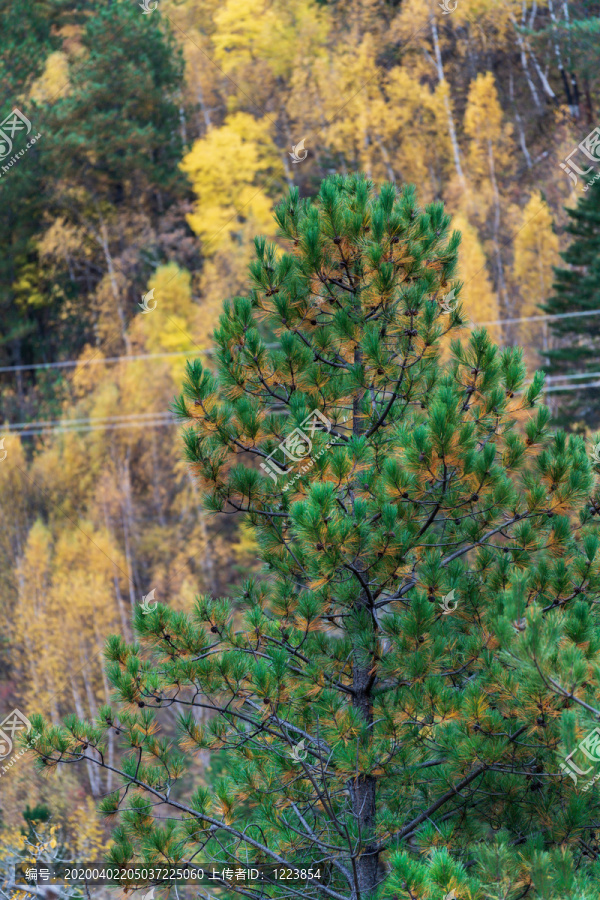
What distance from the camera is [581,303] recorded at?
345 inches

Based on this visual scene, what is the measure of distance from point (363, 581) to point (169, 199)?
10365mm

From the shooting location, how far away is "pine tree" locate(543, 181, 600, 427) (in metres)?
8.54

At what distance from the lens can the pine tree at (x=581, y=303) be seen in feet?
28.0

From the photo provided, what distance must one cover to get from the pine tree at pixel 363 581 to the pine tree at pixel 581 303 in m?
6.15

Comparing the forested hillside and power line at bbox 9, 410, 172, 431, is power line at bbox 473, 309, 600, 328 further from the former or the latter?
power line at bbox 9, 410, 172, 431

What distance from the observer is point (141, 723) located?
9.18 feet

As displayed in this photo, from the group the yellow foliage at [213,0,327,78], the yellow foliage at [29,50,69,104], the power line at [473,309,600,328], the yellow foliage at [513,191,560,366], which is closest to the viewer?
the power line at [473,309,600,328]

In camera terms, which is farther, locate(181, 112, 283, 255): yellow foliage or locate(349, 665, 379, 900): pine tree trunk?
locate(181, 112, 283, 255): yellow foliage

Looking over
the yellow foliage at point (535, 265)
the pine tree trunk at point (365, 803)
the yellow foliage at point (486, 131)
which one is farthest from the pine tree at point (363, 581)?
the yellow foliage at point (486, 131)

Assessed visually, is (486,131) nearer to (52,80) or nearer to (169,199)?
(169,199)

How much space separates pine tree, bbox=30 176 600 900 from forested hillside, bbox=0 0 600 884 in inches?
276

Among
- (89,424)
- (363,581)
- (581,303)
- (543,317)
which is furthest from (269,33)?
(363,581)

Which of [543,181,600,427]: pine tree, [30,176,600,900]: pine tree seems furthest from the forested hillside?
[30,176,600,900]: pine tree

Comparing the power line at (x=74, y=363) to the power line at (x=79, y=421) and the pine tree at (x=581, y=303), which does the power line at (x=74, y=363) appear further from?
the pine tree at (x=581, y=303)
